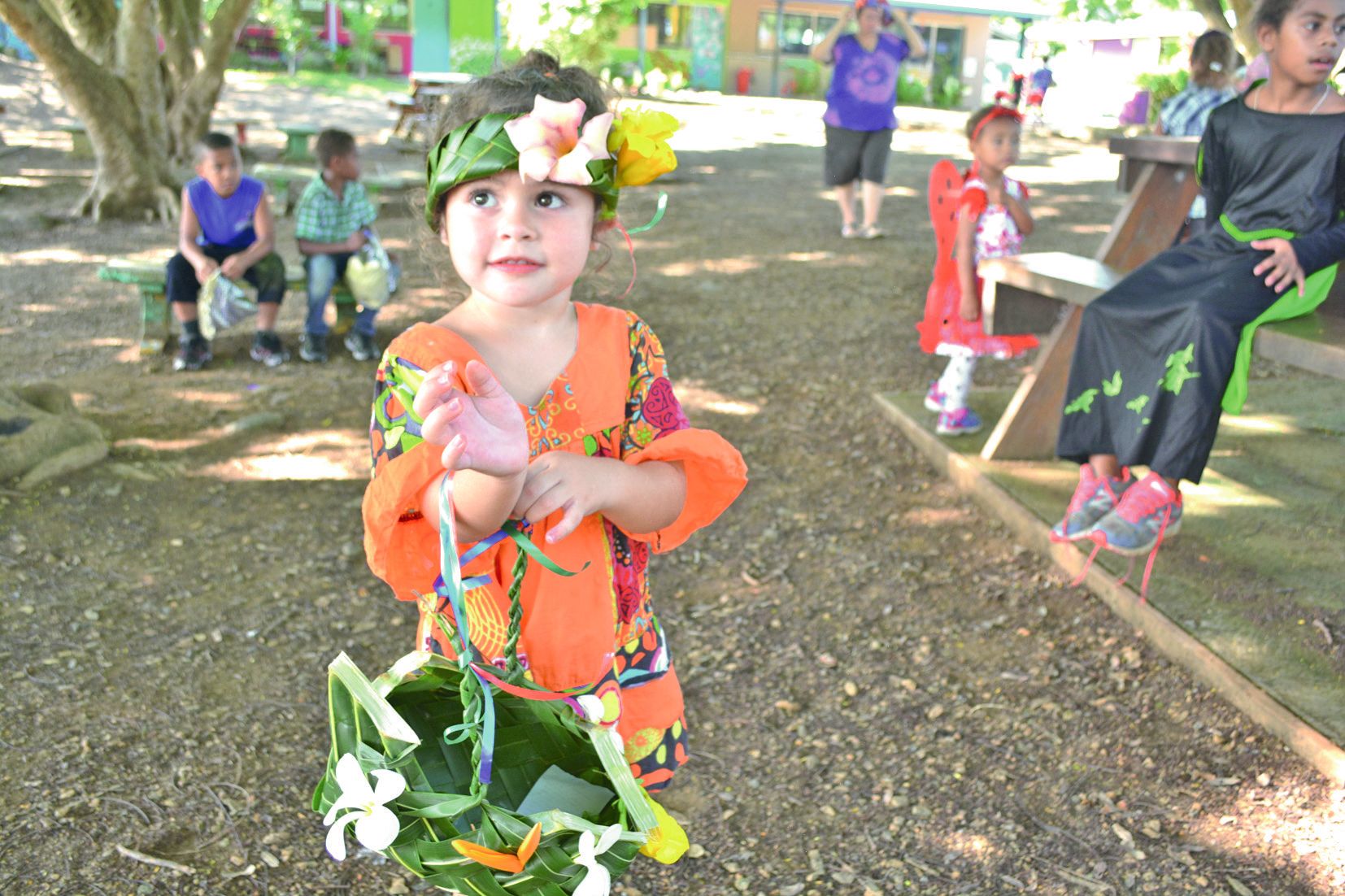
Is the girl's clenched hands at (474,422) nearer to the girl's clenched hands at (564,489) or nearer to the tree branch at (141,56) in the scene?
the girl's clenched hands at (564,489)

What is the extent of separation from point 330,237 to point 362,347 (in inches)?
22.9

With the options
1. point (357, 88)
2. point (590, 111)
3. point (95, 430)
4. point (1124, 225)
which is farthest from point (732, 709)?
point (357, 88)

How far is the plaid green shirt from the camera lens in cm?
559

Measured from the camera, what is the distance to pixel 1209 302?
3.03m

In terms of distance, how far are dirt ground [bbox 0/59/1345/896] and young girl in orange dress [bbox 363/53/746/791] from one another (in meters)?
0.27

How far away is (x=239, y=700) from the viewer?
9.27 ft

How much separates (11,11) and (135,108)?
1.78 metres

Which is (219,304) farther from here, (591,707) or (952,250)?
(591,707)

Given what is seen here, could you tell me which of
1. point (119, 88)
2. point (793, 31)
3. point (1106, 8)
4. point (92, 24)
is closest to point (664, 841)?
point (119, 88)

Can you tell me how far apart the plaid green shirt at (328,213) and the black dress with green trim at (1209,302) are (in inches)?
149

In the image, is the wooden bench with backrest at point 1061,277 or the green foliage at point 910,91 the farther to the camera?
the green foliage at point 910,91

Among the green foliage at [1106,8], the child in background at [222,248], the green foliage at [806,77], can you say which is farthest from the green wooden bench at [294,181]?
the green foliage at [806,77]

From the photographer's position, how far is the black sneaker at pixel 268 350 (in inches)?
217

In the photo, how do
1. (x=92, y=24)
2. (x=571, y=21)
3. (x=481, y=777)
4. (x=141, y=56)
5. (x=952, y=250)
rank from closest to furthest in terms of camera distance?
(x=481, y=777) → (x=952, y=250) → (x=141, y=56) → (x=92, y=24) → (x=571, y=21)
